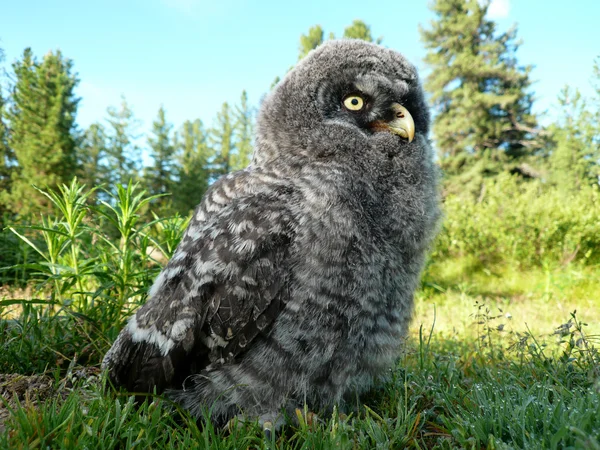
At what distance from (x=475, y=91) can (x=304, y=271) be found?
31295 mm

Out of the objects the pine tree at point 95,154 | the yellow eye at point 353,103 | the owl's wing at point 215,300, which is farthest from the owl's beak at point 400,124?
the pine tree at point 95,154

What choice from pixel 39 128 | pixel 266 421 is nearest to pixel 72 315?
pixel 266 421

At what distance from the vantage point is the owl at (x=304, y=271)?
2.08 m

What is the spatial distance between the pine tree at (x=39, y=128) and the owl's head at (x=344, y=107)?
25.0 meters

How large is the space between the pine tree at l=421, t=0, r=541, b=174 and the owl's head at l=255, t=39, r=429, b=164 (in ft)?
90.9

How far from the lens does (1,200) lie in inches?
877

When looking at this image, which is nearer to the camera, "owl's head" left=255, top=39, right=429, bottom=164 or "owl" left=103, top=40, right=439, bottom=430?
"owl" left=103, top=40, right=439, bottom=430

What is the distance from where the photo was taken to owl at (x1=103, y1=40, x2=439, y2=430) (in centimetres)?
208

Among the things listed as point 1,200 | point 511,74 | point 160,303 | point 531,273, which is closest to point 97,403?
point 160,303

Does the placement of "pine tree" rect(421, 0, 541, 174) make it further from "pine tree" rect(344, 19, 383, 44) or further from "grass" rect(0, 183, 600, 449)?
"grass" rect(0, 183, 600, 449)

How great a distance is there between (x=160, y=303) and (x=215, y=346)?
1.38 feet

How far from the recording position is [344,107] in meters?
2.57

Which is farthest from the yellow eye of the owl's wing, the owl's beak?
the owl's wing

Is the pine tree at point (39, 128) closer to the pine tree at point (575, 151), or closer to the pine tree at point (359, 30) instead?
the pine tree at point (359, 30)
